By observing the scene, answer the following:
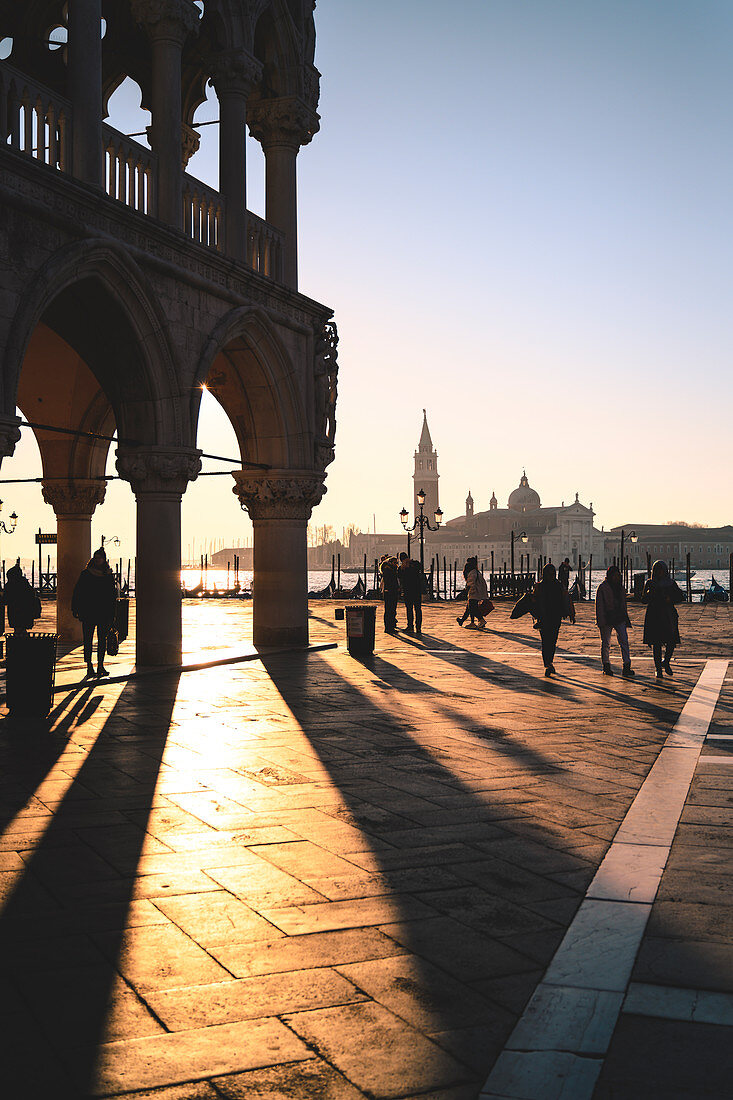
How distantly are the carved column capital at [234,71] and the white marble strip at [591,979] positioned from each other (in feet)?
38.2

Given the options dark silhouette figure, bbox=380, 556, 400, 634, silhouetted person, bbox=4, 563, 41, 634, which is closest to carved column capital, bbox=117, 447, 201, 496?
silhouetted person, bbox=4, 563, 41, 634

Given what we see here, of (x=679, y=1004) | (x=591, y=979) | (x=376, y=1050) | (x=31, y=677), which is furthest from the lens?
(x=31, y=677)

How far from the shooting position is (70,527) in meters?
15.9

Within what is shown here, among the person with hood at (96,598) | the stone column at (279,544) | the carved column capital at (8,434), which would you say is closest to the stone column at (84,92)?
the carved column capital at (8,434)

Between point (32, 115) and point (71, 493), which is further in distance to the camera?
point (71, 493)

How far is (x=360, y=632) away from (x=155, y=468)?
3.97m

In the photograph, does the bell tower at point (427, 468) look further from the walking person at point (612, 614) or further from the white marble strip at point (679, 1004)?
the white marble strip at point (679, 1004)

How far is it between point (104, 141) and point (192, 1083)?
36.0ft

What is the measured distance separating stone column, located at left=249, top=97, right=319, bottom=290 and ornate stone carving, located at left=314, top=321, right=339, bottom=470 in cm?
102

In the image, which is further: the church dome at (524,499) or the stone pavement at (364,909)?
the church dome at (524,499)

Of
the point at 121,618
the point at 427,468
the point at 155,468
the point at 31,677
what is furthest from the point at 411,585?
the point at 427,468

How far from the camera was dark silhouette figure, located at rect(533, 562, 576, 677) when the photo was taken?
12656 mm

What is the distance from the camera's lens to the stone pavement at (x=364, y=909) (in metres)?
2.83

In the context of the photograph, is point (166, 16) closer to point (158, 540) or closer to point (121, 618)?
point (158, 540)
